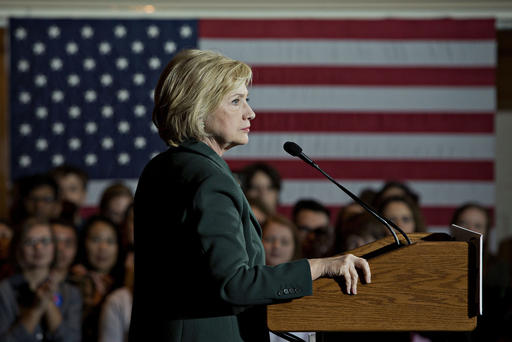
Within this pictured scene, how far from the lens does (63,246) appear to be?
399 cm

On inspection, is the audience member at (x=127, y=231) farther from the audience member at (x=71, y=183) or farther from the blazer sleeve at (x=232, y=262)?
the blazer sleeve at (x=232, y=262)

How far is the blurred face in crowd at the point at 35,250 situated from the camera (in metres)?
3.66

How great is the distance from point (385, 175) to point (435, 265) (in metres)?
4.63

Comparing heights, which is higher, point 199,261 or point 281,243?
point 199,261

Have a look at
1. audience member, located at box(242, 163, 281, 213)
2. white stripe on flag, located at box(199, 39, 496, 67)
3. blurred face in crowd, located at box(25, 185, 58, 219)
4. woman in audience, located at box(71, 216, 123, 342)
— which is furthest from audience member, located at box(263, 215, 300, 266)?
white stripe on flag, located at box(199, 39, 496, 67)

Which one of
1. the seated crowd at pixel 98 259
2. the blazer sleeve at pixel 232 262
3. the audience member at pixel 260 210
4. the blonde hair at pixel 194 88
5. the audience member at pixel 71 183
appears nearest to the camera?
the blazer sleeve at pixel 232 262

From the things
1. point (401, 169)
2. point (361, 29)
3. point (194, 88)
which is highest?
point (361, 29)

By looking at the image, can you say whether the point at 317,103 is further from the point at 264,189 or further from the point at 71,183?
the point at 71,183

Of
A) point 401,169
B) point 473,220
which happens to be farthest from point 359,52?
point 473,220

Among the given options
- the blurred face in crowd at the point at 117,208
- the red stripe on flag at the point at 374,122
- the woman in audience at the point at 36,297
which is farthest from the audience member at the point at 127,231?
the red stripe on flag at the point at 374,122

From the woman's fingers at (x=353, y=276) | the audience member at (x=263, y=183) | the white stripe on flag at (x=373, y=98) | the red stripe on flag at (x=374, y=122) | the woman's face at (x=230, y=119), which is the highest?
the white stripe on flag at (x=373, y=98)

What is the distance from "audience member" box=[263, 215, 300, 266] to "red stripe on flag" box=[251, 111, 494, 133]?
7.79 ft

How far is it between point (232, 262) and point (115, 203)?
3.52 meters

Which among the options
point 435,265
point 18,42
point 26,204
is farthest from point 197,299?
point 18,42
